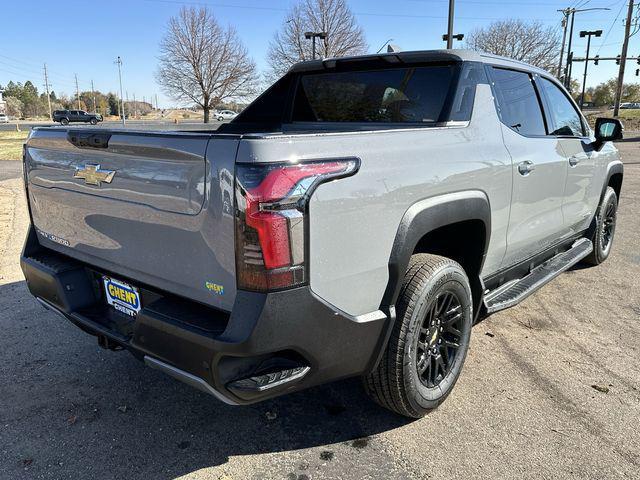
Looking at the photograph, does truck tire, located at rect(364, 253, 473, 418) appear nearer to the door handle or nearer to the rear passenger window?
the door handle

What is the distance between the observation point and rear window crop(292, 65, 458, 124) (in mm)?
3180

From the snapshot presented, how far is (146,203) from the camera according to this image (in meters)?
2.24

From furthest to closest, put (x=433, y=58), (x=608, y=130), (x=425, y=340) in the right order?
(x=608, y=130) → (x=433, y=58) → (x=425, y=340)

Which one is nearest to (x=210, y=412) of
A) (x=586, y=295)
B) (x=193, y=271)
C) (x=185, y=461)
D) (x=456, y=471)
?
(x=185, y=461)

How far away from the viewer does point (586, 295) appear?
4.77 m

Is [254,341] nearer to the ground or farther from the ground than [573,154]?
nearer to the ground

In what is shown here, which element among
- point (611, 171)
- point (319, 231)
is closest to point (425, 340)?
point (319, 231)

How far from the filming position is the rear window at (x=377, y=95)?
3180mm

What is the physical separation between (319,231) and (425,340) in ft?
3.73

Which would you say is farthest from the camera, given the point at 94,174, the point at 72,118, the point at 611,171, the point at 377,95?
the point at 72,118

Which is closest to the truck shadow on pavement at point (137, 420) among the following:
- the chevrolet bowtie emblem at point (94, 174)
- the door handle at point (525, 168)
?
the chevrolet bowtie emblem at point (94, 174)

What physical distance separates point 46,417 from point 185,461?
934 millimetres

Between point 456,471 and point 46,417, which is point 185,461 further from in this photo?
point 456,471

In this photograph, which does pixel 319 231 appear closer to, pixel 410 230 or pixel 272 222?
pixel 272 222
